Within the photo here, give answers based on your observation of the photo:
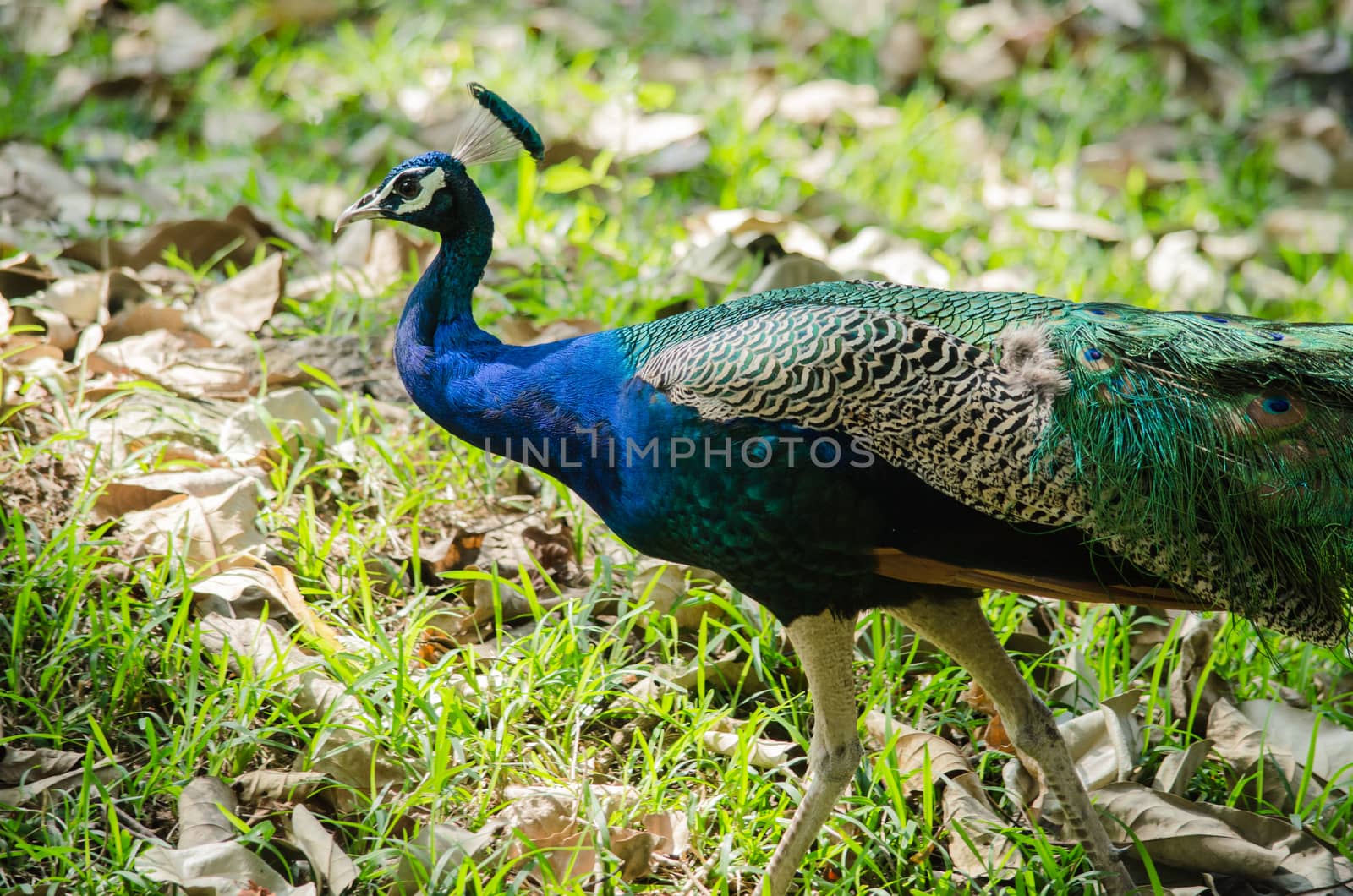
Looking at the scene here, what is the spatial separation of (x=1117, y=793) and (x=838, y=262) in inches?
81.5

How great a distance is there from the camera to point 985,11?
6.29m

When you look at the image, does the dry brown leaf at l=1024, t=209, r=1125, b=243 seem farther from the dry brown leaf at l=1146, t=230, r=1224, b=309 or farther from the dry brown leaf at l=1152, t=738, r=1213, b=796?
the dry brown leaf at l=1152, t=738, r=1213, b=796

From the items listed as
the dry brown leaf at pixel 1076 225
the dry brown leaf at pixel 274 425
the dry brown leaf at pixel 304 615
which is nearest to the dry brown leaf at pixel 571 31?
the dry brown leaf at pixel 1076 225

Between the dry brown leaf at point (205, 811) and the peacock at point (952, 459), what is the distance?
855 mm

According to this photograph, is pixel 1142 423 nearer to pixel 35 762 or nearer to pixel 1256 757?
pixel 1256 757

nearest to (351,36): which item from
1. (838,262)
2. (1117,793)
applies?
(838,262)

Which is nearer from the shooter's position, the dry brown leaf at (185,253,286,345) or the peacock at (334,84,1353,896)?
the peacock at (334,84,1353,896)

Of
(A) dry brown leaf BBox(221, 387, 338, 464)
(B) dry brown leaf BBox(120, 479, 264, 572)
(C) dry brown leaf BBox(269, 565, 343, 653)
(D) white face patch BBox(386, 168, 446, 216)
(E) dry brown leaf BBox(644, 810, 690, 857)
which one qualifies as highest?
(D) white face patch BBox(386, 168, 446, 216)

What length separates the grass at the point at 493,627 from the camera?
2621 millimetres

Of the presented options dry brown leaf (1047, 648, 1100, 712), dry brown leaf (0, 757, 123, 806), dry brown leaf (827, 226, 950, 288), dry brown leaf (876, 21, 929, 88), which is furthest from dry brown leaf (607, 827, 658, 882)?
dry brown leaf (876, 21, 929, 88)

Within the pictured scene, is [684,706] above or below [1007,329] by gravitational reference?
below

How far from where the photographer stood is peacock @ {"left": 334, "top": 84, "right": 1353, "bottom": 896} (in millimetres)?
2305

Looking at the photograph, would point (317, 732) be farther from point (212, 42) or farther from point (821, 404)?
point (212, 42)

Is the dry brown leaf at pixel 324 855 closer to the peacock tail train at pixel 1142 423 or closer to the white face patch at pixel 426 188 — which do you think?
the peacock tail train at pixel 1142 423
